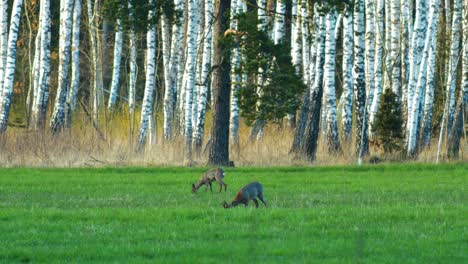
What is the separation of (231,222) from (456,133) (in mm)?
20459

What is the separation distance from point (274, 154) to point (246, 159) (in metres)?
0.81

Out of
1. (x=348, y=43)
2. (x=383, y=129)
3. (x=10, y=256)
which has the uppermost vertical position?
(x=348, y=43)

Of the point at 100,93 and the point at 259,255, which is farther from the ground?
the point at 100,93

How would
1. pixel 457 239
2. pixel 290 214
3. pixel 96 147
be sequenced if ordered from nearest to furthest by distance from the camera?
1. pixel 457 239
2. pixel 290 214
3. pixel 96 147

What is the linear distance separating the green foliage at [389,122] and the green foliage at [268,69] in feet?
19.3

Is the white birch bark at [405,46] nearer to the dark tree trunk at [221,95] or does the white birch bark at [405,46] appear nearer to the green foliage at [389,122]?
the green foliage at [389,122]

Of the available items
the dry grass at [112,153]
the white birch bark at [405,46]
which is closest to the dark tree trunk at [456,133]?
the dry grass at [112,153]

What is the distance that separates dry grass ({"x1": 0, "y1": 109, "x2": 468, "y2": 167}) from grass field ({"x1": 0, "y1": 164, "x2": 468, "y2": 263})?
535cm

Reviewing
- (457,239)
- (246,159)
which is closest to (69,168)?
(246,159)

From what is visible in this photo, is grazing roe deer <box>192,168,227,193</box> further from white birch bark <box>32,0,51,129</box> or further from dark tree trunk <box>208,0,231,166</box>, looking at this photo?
white birch bark <box>32,0,51,129</box>

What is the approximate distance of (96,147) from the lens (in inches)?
1328

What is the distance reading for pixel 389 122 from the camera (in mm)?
36844

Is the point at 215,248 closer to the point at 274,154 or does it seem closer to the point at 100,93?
the point at 274,154

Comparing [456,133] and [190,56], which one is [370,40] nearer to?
[456,133]
